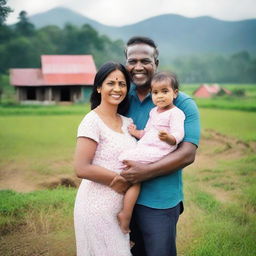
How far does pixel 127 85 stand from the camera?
2.00m

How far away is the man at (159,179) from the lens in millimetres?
1797

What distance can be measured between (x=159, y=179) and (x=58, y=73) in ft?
36.0

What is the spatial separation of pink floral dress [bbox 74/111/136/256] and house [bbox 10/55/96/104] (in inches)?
413

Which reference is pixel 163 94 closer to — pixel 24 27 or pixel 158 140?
pixel 158 140

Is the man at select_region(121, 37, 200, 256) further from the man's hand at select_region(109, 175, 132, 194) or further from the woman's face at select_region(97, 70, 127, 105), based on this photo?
the woman's face at select_region(97, 70, 127, 105)

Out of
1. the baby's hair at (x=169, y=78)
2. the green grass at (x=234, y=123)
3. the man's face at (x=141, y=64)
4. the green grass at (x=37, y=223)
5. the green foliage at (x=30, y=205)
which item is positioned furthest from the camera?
the green grass at (x=234, y=123)

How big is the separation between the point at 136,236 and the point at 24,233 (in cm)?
165

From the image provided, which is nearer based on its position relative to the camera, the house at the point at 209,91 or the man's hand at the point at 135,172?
the man's hand at the point at 135,172

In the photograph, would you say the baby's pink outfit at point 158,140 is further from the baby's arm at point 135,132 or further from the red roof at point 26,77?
the red roof at point 26,77

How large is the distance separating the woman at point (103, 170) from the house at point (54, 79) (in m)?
10.4

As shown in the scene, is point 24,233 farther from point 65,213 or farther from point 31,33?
point 31,33

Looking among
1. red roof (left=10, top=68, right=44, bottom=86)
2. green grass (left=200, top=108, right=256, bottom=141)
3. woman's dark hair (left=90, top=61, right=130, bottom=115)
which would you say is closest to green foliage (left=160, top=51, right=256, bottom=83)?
green grass (left=200, top=108, right=256, bottom=141)

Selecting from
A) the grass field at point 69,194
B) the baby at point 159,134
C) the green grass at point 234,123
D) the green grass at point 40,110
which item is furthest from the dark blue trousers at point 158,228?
the green grass at point 40,110

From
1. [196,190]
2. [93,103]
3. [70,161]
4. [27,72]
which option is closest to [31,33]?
[27,72]
